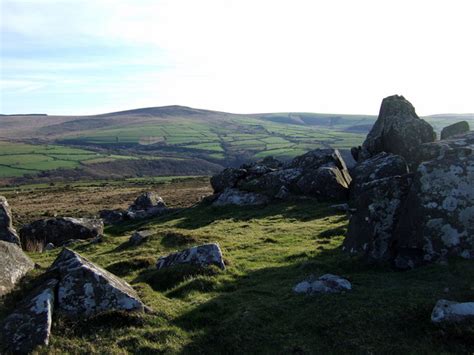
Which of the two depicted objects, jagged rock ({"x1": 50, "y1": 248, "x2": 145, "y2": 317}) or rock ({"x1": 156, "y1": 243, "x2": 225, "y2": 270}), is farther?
rock ({"x1": 156, "y1": 243, "x2": 225, "y2": 270})

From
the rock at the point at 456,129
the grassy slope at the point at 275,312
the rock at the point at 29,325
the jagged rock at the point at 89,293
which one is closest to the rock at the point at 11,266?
the grassy slope at the point at 275,312

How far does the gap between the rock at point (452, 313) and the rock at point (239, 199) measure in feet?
85.7

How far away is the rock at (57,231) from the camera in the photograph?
31.7 metres

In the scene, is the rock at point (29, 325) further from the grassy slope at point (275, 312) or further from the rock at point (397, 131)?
the rock at point (397, 131)

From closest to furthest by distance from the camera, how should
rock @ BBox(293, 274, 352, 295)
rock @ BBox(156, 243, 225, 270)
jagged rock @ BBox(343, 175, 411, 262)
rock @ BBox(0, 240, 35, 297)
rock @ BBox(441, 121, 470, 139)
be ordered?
rock @ BBox(0, 240, 35, 297) < rock @ BBox(293, 274, 352, 295) < jagged rock @ BBox(343, 175, 411, 262) < rock @ BBox(156, 243, 225, 270) < rock @ BBox(441, 121, 470, 139)

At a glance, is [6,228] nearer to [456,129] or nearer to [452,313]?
[452,313]

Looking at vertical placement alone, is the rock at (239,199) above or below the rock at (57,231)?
above

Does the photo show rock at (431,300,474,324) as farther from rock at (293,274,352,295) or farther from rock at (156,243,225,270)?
rock at (156,243,225,270)

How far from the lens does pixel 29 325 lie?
10531 millimetres

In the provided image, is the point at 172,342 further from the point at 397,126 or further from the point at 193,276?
the point at 397,126

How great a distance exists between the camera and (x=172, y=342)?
10.7 meters

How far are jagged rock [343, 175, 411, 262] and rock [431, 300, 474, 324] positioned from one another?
16.6 feet

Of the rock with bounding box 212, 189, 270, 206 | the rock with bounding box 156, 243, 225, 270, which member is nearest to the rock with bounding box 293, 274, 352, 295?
the rock with bounding box 156, 243, 225, 270

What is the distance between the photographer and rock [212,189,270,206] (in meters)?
37.0
